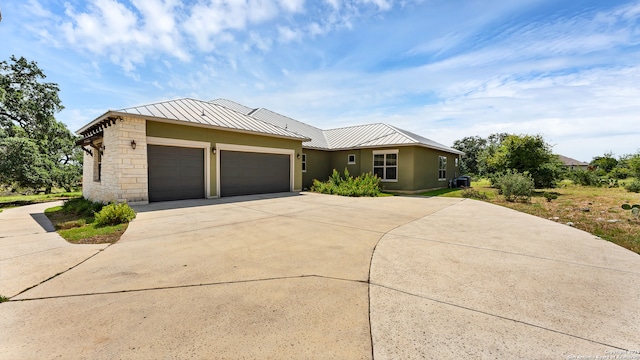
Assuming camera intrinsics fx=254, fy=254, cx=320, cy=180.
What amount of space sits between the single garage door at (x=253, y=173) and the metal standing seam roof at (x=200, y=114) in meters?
1.27

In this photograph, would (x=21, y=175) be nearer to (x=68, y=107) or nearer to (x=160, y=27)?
(x=68, y=107)

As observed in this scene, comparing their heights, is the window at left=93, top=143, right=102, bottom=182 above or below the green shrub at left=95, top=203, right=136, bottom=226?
above

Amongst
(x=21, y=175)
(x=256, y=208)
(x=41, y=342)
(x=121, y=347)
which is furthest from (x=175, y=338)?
(x=21, y=175)

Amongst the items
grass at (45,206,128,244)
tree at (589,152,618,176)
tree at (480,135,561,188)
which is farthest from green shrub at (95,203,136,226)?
tree at (589,152,618,176)

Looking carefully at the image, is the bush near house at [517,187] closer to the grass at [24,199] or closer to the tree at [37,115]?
the grass at [24,199]

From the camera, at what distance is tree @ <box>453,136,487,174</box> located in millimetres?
36763

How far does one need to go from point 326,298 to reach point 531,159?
2016 cm

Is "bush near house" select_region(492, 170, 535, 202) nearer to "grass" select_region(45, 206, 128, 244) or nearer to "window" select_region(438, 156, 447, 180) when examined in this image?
"window" select_region(438, 156, 447, 180)

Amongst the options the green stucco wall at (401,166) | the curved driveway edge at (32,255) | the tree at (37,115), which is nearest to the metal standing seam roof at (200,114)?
the green stucco wall at (401,166)

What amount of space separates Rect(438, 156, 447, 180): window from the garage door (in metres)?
15.4

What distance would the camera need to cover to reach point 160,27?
9.11 meters

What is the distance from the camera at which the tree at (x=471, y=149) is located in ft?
121

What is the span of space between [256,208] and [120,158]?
199 inches

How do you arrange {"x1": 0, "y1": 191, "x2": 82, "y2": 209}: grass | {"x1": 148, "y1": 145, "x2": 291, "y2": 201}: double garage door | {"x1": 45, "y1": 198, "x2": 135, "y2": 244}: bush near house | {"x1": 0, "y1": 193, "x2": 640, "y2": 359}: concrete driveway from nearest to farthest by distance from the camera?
{"x1": 0, "y1": 193, "x2": 640, "y2": 359}: concrete driveway → {"x1": 45, "y1": 198, "x2": 135, "y2": 244}: bush near house → {"x1": 148, "y1": 145, "x2": 291, "y2": 201}: double garage door → {"x1": 0, "y1": 191, "x2": 82, "y2": 209}: grass
